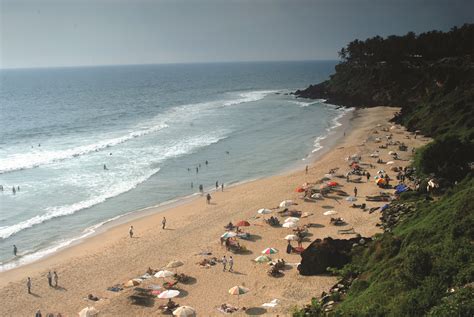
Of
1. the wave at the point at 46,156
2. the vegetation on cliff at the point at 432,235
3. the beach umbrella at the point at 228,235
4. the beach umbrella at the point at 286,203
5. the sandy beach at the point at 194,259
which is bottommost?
the sandy beach at the point at 194,259

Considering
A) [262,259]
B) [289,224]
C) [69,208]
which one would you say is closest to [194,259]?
[262,259]

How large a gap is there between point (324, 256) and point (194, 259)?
26.9 feet

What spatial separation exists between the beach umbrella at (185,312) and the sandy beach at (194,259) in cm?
100

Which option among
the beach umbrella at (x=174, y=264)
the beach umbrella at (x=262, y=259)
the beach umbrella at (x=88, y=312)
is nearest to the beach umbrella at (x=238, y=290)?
the beach umbrella at (x=262, y=259)

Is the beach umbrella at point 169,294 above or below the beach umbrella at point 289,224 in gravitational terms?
below

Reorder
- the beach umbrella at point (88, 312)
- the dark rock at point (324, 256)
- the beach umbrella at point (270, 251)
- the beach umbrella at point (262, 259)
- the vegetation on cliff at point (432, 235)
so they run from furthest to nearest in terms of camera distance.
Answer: the beach umbrella at point (270, 251) < the beach umbrella at point (262, 259) < the dark rock at point (324, 256) < the beach umbrella at point (88, 312) < the vegetation on cliff at point (432, 235)

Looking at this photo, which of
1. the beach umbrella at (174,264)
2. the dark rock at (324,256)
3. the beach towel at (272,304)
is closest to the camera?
the beach towel at (272,304)

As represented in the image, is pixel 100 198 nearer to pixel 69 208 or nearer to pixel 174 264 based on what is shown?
pixel 69 208

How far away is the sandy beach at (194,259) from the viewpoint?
75.6ft

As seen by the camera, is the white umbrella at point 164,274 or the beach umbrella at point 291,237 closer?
the white umbrella at point 164,274

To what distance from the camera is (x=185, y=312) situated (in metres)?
20.5

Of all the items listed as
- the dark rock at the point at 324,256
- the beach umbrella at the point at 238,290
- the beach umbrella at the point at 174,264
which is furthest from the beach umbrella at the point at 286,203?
the beach umbrella at the point at 238,290

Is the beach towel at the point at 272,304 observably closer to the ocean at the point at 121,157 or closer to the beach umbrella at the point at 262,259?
the beach umbrella at the point at 262,259

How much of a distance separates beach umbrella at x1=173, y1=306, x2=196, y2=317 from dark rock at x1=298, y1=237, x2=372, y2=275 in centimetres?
653
